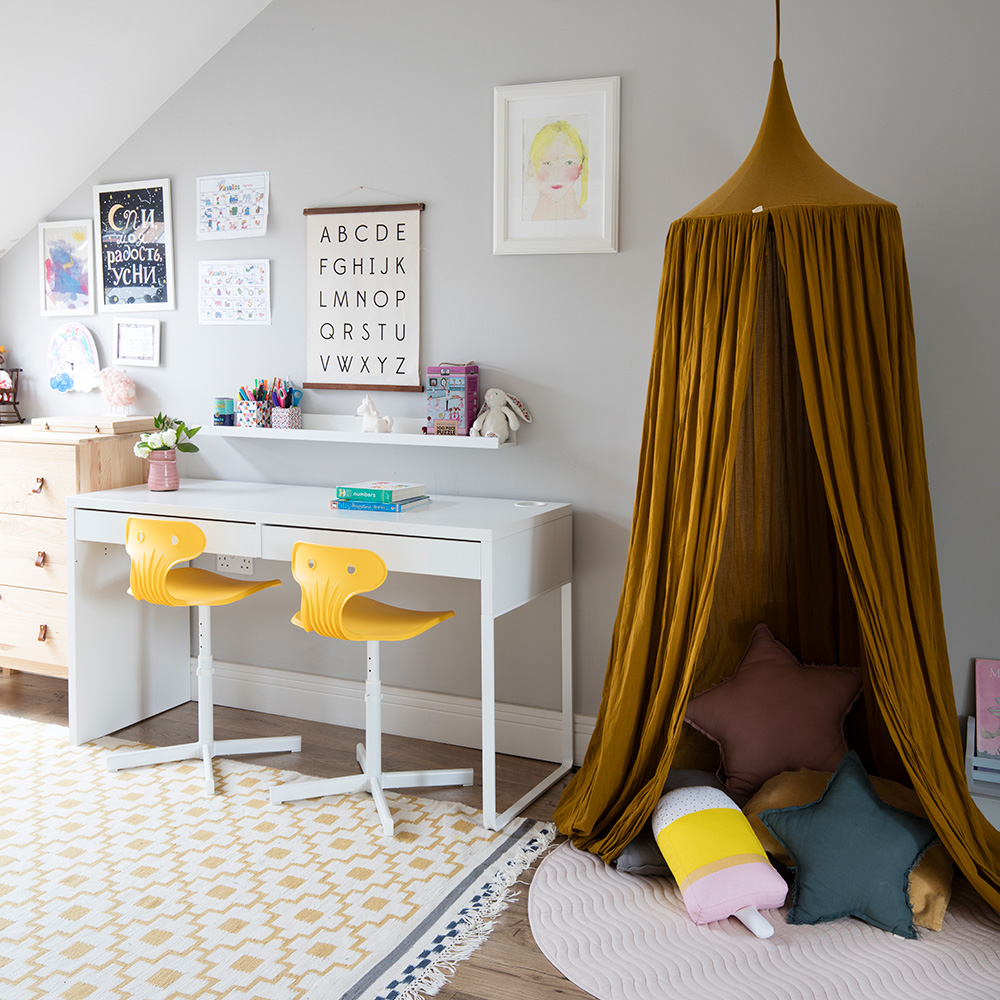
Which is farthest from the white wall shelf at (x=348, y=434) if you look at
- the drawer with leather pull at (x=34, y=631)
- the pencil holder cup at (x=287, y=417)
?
the drawer with leather pull at (x=34, y=631)

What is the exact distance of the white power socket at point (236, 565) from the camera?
337 centimetres

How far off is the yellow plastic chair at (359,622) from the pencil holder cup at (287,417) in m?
0.75

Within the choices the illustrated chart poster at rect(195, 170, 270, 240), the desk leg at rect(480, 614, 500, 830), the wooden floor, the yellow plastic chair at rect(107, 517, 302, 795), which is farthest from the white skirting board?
the illustrated chart poster at rect(195, 170, 270, 240)

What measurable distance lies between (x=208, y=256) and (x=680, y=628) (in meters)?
2.27

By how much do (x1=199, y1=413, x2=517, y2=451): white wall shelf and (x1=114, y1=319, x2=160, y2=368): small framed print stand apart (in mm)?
477

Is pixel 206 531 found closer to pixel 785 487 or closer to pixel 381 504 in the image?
pixel 381 504

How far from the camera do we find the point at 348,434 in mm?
3223

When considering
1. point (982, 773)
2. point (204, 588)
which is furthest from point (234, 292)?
point (982, 773)

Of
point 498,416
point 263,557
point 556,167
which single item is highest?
point 556,167

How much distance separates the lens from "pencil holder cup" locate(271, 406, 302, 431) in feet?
11.0

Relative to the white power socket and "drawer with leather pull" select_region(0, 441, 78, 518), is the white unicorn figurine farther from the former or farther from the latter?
"drawer with leather pull" select_region(0, 441, 78, 518)

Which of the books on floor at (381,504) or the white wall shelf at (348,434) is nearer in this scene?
the books on floor at (381,504)

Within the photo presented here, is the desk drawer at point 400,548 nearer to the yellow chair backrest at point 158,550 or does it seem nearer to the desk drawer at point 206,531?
the desk drawer at point 206,531

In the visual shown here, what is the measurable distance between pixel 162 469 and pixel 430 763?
135 centimetres
